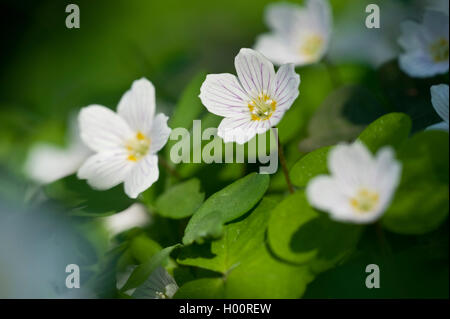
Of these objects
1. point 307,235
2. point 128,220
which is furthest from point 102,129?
point 307,235

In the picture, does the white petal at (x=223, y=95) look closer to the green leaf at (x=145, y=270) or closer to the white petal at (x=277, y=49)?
the green leaf at (x=145, y=270)

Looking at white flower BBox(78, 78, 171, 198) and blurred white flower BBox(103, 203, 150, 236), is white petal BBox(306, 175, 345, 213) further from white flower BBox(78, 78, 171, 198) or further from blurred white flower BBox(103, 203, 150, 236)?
blurred white flower BBox(103, 203, 150, 236)

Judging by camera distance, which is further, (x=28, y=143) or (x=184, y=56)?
(x=184, y=56)

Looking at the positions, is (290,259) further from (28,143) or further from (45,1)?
(45,1)

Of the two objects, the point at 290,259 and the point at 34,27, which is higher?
the point at 34,27

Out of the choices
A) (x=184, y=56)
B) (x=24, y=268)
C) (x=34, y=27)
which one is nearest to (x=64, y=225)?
(x=24, y=268)

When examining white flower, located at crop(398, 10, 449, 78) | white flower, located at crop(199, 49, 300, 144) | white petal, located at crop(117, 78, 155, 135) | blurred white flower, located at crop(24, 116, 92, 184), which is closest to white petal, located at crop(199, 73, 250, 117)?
white flower, located at crop(199, 49, 300, 144)
